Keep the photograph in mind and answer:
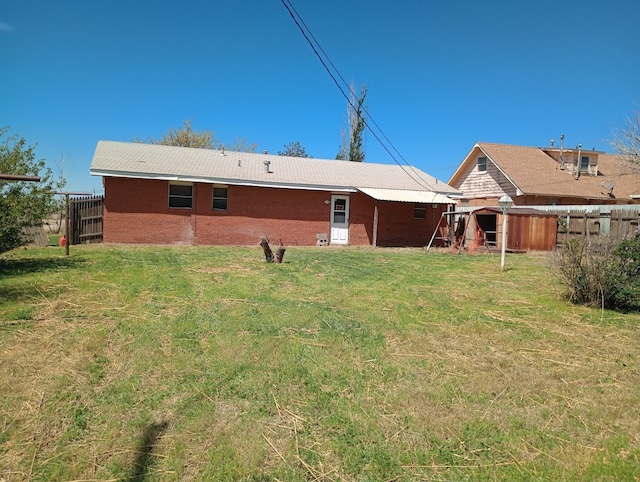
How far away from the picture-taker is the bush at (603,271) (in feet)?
21.7

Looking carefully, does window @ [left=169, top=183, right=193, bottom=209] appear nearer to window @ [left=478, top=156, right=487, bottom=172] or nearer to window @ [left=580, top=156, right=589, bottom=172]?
window @ [left=478, top=156, right=487, bottom=172]

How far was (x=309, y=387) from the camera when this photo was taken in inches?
149

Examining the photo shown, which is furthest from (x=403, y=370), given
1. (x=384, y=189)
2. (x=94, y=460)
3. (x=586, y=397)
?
(x=384, y=189)

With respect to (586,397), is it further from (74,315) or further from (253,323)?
(74,315)

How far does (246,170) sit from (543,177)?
696 inches

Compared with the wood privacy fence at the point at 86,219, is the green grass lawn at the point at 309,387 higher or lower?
lower

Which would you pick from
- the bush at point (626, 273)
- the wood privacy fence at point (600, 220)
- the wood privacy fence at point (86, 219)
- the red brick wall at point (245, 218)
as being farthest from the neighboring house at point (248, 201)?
the bush at point (626, 273)

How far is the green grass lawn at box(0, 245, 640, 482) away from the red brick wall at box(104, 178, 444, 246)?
9.75 metres

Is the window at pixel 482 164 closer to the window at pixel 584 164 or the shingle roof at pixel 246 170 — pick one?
the shingle roof at pixel 246 170

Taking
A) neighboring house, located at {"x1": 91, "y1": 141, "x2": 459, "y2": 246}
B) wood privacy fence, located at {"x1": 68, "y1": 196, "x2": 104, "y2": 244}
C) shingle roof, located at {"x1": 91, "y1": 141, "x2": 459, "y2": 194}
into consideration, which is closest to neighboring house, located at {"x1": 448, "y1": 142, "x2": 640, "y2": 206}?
shingle roof, located at {"x1": 91, "y1": 141, "x2": 459, "y2": 194}

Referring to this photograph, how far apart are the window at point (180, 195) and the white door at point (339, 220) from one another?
6306 mm

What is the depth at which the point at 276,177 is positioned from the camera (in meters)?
18.8

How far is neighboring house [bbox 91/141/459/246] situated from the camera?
16688mm

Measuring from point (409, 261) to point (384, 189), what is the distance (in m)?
7.30
